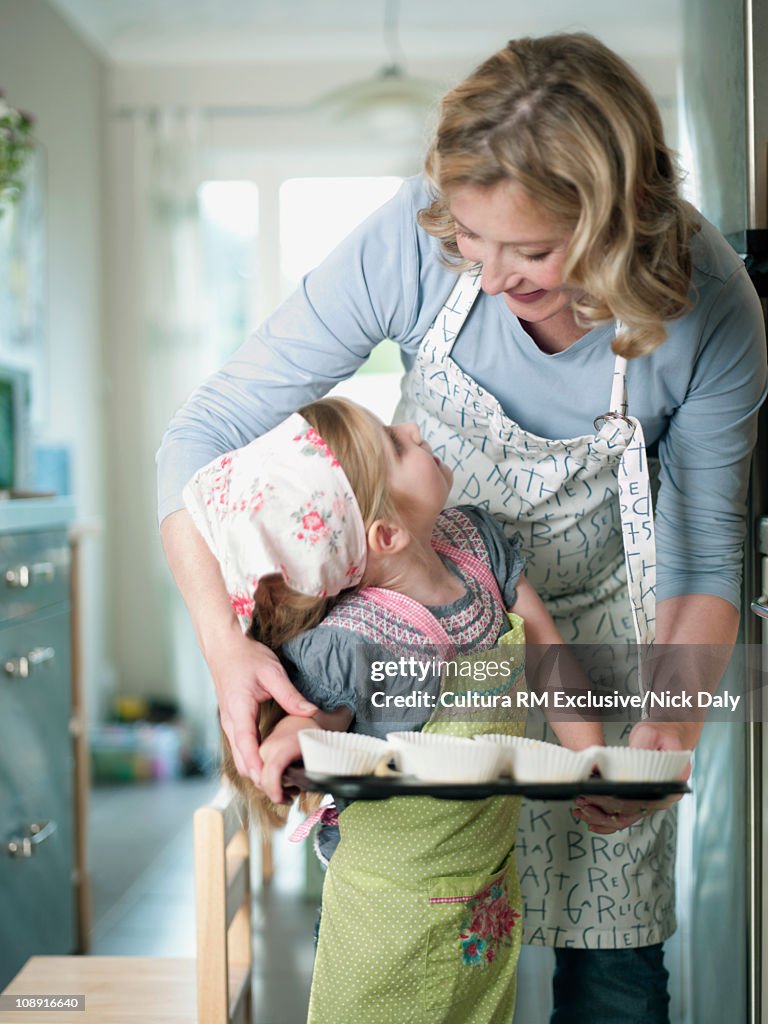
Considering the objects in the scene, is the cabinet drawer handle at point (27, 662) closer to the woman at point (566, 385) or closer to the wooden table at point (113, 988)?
the wooden table at point (113, 988)

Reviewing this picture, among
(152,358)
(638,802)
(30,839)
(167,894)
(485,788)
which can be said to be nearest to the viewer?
(485,788)

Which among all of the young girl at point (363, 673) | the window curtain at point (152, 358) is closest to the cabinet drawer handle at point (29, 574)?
the young girl at point (363, 673)

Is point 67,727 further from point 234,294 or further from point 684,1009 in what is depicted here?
point 234,294

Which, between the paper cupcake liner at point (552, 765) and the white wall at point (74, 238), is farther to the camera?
the white wall at point (74, 238)

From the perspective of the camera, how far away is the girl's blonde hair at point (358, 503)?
0.94 meters

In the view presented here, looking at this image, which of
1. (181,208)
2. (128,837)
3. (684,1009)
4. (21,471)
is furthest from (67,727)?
(181,208)

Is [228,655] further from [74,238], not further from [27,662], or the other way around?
[74,238]

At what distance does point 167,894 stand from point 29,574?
101cm

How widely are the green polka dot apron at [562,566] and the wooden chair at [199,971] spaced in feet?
1.05

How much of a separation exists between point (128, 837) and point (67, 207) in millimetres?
1902

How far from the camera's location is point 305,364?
1073 mm

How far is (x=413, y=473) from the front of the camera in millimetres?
1008

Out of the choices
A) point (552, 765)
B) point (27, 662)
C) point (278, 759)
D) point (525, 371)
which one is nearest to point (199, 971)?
point (278, 759)

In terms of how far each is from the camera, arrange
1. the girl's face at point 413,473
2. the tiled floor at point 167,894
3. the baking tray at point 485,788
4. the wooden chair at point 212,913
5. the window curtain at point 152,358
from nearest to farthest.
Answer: the baking tray at point 485,788 < the girl's face at point 413,473 < the wooden chair at point 212,913 < the tiled floor at point 167,894 < the window curtain at point 152,358
